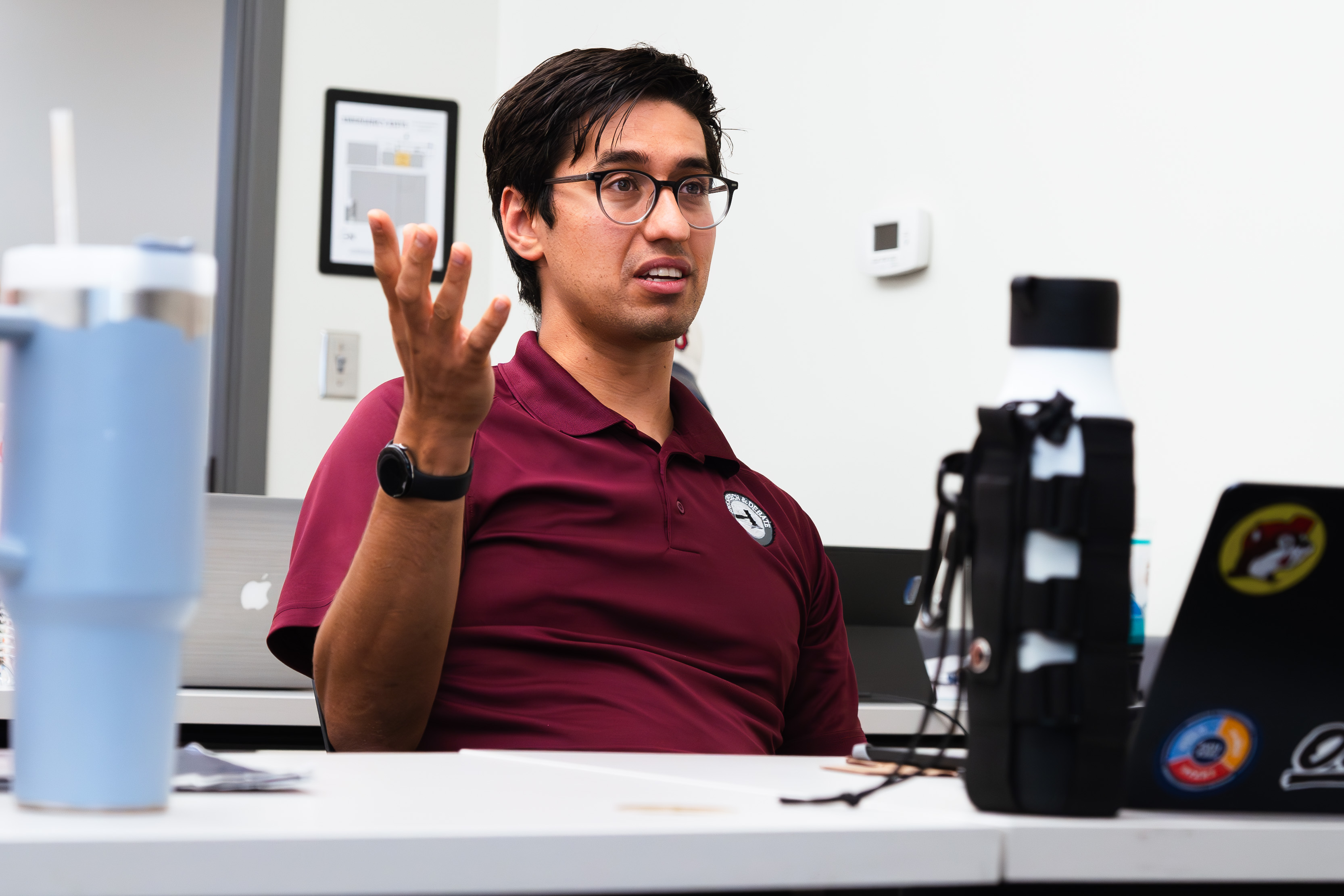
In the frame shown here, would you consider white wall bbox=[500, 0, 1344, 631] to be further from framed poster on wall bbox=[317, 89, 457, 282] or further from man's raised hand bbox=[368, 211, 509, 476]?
man's raised hand bbox=[368, 211, 509, 476]

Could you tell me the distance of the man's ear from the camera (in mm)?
1630

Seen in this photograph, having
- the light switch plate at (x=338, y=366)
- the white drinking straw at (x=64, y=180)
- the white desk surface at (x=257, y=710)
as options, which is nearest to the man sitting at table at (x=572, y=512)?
the white desk surface at (x=257, y=710)

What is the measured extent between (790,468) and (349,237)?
1371 mm

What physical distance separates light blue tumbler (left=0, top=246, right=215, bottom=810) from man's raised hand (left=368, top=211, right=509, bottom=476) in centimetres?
29

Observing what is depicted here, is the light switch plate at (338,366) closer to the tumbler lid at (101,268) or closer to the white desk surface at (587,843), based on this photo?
the white desk surface at (587,843)

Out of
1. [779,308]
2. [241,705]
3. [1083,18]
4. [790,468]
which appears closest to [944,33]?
[1083,18]

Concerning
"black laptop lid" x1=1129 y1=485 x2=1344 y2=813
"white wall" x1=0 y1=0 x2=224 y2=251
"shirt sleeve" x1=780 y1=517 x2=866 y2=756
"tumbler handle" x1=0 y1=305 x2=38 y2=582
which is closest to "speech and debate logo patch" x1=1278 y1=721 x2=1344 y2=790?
"black laptop lid" x1=1129 y1=485 x2=1344 y2=813

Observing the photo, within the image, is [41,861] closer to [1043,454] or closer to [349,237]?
[1043,454]

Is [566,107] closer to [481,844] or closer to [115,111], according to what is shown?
[481,844]

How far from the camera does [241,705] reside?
1505mm

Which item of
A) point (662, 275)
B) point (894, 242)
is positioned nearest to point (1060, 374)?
point (662, 275)

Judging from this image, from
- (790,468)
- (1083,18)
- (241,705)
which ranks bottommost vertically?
(241,705)

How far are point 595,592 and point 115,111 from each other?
3.92m

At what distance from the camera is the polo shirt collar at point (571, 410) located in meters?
1.40
